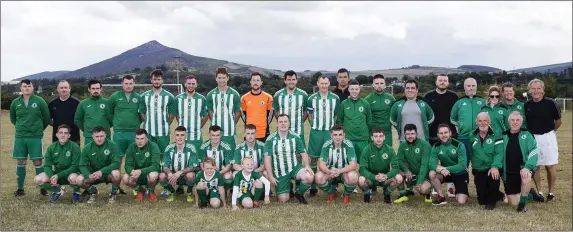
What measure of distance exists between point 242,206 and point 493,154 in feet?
10.3

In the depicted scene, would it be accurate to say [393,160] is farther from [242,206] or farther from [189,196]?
[189,196]

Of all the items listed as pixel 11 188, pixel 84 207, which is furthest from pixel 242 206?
pixel 11 188

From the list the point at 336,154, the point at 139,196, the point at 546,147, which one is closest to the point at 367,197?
the point at 336,154

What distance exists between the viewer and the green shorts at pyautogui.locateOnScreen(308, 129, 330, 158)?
7.54 m

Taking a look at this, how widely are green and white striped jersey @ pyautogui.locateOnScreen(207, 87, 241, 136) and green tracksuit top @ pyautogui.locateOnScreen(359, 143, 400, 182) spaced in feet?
6.13

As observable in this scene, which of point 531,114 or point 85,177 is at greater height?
point 531,114

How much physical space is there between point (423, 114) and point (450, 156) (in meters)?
0.72

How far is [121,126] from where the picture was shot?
7.53 meters

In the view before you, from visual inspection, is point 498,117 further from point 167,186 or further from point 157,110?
point 157,110

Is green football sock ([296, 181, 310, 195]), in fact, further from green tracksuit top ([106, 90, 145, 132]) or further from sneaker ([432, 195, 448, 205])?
green tracksuit top ([106, 90, 145, 132])

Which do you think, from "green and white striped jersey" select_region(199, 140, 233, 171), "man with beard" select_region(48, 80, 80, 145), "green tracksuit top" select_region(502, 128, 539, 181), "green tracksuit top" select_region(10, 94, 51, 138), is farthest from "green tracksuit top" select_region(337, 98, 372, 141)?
"green tracksuit top" select_region(10, 94, 51, 138)

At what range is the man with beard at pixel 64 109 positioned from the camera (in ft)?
25.5

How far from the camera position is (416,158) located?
7.04 m

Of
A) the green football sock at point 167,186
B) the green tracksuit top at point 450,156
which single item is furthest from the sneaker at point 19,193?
the green tracksuit top at point 450,156
